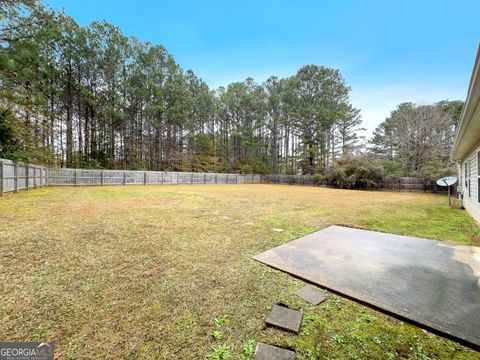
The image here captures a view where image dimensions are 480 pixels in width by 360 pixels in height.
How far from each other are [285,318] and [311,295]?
444 millimetres

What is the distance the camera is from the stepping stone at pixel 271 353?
4.01 ft

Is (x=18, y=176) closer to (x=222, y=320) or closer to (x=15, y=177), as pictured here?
(x=15, y=177)

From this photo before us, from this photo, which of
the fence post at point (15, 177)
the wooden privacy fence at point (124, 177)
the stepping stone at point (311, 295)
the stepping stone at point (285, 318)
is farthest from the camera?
the wooden privacy fence at point (124, 177)

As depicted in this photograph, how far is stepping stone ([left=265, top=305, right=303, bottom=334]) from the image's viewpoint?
148 centimetres

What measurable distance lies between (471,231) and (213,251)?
17.6ft

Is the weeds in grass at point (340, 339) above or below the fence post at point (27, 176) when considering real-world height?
below

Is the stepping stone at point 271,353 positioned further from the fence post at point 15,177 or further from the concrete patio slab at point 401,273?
the fence post at point 15,177

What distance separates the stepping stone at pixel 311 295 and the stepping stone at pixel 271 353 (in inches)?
24.6

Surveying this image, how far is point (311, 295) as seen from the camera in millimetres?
1894

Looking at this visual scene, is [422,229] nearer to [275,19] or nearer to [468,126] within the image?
[468,126]

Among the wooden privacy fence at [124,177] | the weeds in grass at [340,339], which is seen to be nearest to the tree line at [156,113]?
the wooden privacy fence at [124,177]

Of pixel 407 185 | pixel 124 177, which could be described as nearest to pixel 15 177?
pixel 124 177

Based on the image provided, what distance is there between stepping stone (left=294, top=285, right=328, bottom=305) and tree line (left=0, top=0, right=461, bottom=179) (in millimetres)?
12091

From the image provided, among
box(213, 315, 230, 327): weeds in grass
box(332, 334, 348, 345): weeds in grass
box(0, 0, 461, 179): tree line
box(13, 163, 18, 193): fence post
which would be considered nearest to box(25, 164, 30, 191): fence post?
box(0, 0, 461, 179): tree line
